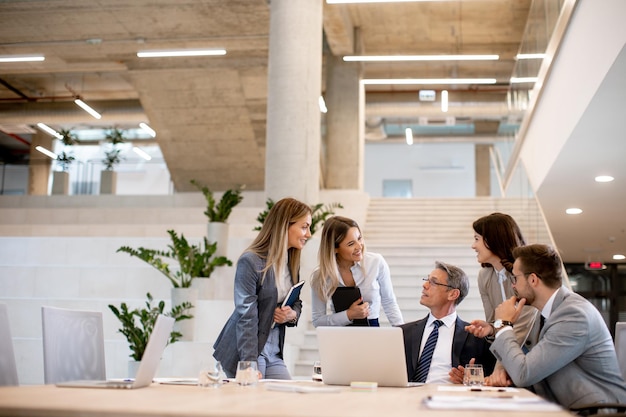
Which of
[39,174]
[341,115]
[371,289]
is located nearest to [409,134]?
[341,115]

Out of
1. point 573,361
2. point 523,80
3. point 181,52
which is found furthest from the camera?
point 181,52

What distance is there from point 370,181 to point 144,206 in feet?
33.7

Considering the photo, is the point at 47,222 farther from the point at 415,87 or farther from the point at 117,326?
the point at 415,87

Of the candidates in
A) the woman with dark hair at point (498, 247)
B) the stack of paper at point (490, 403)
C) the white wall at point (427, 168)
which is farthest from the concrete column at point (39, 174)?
the stack of paper at point (490, 403)

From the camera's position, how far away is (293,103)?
31.9ft

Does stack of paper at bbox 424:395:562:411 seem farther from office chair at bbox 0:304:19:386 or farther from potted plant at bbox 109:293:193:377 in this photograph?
potted plant at bbox 109:293:193:377

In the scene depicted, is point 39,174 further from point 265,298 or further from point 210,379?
point 210,379

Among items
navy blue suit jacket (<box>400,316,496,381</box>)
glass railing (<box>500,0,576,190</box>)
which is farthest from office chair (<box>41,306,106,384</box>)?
glass railing (<box>500,0,576,190</box>)

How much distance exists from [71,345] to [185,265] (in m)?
4.54

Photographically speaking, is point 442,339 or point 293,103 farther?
point 293,103

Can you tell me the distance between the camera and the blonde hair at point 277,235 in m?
3.88

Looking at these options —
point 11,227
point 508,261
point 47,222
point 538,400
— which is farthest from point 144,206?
point 538,400

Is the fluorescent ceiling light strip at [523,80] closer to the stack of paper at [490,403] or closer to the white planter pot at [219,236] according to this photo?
the white planter pot at [219,236]

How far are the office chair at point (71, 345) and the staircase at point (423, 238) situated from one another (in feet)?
12.4
